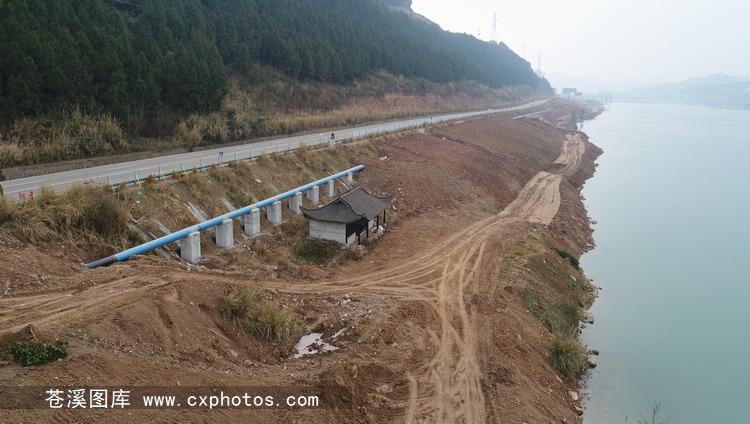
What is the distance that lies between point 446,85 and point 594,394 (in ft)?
247

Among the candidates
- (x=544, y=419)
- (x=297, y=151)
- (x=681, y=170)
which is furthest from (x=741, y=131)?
(x=544, y=419)

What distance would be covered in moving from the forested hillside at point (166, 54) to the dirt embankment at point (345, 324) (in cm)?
1418

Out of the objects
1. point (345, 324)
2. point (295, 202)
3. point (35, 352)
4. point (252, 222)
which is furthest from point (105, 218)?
point (295, 202)

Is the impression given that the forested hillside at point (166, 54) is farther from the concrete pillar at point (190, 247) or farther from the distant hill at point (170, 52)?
the concrete pillar at point (190, 247)

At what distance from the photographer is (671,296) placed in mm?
20234

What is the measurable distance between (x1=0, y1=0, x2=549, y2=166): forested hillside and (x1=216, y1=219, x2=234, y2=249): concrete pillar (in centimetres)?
1254

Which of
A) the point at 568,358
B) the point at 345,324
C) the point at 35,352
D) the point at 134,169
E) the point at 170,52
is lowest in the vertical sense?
the point at 568,358

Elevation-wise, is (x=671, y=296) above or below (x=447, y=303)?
below

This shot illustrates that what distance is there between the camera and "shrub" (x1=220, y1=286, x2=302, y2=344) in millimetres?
10547

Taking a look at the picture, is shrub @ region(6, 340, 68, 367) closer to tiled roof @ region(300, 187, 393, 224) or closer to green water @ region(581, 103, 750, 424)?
tiled roof @ region(300, 187, 393, 224)

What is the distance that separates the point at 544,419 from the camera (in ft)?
33.9

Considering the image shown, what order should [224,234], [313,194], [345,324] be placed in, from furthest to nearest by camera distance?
1. [313,194]
2. [224,234]
3. [345,324]

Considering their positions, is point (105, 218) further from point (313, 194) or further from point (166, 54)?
point (166, 54)

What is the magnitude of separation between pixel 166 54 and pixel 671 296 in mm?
33915
